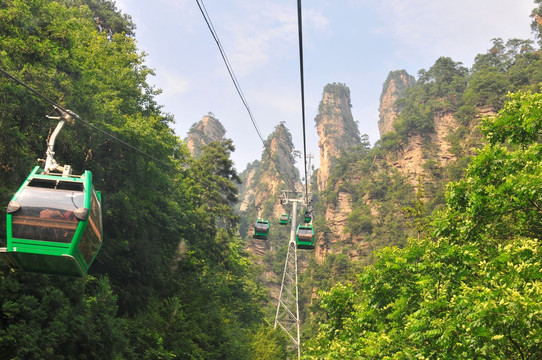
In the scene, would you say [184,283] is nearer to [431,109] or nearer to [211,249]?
[211,249]

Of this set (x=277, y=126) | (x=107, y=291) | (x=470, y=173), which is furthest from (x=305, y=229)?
(x=277, y=126)

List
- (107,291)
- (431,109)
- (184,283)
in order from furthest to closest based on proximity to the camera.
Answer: (431,109), (184,283), (107,291)

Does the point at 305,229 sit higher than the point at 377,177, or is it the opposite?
the point at 377,177

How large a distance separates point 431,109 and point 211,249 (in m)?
50.6

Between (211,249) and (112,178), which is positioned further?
(211,249)

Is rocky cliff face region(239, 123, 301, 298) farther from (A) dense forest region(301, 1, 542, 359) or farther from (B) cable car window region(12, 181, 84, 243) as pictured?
(B) cable car window region(12, 181, 84, 243)

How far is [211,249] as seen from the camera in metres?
36.0

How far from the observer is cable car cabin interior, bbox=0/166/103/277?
8039 millimetres

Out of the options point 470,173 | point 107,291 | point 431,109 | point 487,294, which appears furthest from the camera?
point 431,109

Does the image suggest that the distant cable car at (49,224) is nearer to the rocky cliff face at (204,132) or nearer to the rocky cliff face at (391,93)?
the rocky cliff face at (204,132)

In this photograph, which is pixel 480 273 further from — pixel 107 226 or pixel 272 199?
pixel 272 199

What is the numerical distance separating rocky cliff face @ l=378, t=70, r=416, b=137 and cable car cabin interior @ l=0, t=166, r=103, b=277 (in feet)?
425

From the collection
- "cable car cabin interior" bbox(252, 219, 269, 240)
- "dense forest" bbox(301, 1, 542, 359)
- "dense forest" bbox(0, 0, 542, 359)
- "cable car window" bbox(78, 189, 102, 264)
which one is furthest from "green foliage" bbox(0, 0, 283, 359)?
"dense forest" bbox(301, 1, 542, 359)

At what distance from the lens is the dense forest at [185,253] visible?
9039 millimetres
